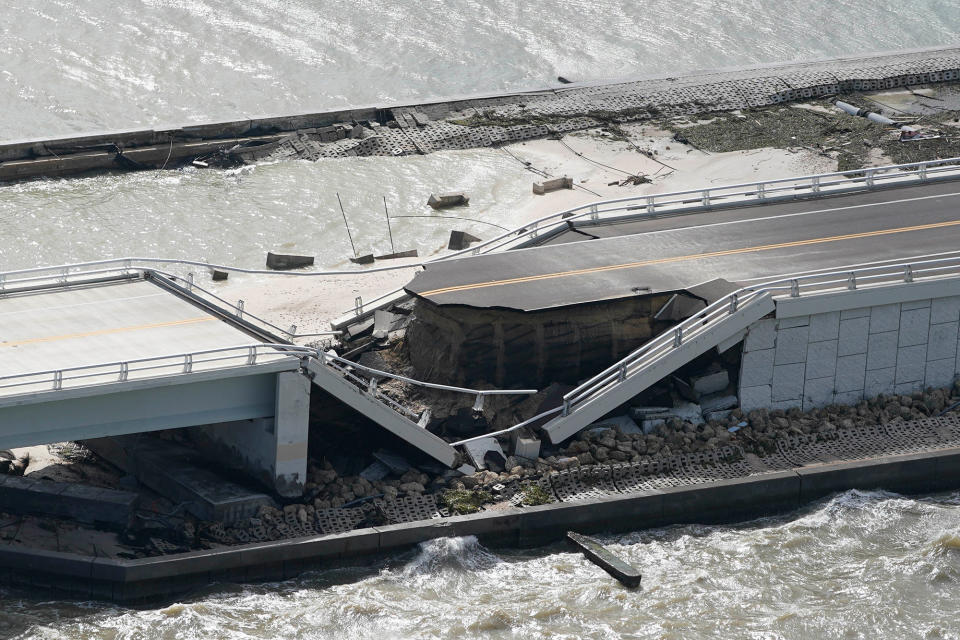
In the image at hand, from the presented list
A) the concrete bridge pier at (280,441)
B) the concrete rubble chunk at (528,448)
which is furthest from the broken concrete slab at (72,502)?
the concrete rubble chunk at (528,448)

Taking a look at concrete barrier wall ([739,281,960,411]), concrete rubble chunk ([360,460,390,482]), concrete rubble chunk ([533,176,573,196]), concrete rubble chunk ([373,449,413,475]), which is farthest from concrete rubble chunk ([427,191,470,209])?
concrete rubble chunk ([360,460,390,482])

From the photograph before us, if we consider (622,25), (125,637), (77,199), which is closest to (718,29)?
(622,25)

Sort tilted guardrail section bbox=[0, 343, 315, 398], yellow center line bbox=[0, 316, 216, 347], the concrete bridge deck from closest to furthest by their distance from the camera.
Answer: tilted guardrail section bbox=[0, 343, 315, 398] < the concrete bridge deck < yellow center line bbox=[0, 316, 216, 347]

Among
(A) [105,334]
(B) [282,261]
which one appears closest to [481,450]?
(A) [105,334]

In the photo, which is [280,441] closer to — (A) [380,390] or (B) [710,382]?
(A) [380,390]

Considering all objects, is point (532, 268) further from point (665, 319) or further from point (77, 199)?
point (77, 199)

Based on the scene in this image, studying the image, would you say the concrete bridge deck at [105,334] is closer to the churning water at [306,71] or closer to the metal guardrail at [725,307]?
the metal guardrail at [725,307]

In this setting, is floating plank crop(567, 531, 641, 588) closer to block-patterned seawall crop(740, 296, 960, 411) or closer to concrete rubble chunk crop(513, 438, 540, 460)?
concrete rubble chunk crop(513, 438, 540, 460)
